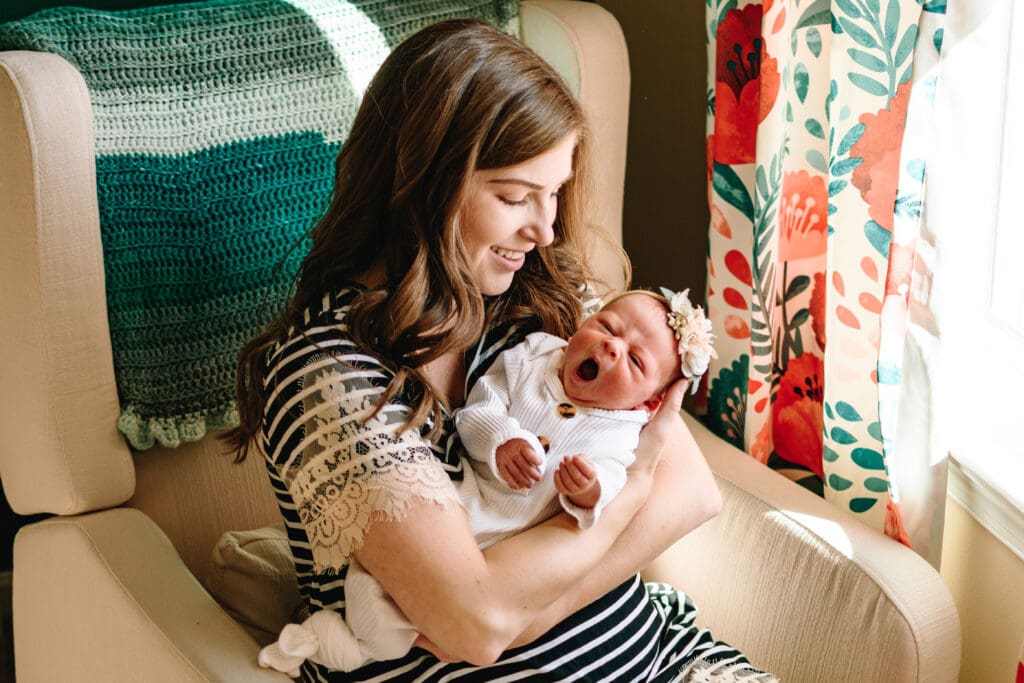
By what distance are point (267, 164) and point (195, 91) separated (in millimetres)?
140

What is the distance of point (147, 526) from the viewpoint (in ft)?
4.86

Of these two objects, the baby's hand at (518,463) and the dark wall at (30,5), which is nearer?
the baby's hand at (518,463)

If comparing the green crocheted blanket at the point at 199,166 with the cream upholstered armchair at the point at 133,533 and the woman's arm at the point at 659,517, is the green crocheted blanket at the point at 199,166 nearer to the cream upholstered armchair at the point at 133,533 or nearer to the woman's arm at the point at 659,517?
the cream upholstered armchair at the point at 133,533

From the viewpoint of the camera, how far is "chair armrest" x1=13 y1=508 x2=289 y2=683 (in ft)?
4.13

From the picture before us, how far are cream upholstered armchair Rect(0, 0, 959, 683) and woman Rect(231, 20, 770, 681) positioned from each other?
0.20 metres

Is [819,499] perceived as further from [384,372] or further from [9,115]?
[9,115]

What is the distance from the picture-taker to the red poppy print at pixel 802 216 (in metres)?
1.61

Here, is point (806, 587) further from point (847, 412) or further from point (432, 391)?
point (432, 391)

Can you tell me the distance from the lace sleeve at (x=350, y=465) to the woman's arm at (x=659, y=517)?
0.21m

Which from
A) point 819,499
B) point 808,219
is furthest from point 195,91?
point 819,499

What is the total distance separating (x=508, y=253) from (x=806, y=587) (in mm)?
622

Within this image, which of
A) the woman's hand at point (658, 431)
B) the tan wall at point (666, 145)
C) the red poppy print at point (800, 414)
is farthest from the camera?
the tan wall at point (666, 145)

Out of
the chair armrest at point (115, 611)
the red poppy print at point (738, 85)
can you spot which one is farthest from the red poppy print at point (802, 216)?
the chair armrest at point (115, 611)

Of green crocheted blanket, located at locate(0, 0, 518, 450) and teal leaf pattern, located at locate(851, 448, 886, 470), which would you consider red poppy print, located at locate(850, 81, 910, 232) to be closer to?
teal leaf pattern, located at locate(851, 448, 886, 470)
